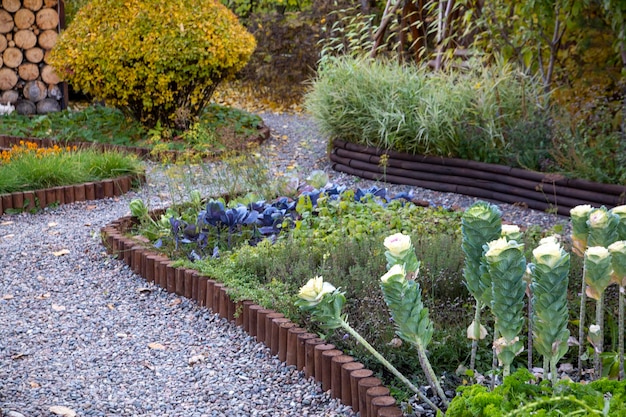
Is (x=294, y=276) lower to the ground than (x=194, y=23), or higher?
lower

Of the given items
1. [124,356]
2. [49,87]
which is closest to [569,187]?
[124,356]

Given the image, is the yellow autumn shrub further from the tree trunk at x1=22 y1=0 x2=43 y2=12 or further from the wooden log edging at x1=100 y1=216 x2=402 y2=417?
the wooden log edging at x1=100 y1=216 x2=402 y2=417

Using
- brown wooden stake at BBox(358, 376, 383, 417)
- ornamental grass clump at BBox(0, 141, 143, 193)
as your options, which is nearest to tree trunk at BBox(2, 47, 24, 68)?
ornamental grass clump at BBox(0, 141, 143, 193)

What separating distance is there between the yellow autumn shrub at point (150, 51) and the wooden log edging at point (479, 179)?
6.00 feet

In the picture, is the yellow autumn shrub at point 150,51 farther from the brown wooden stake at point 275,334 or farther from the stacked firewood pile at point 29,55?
the brown wooden stake at point 275,334

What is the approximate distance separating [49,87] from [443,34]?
4.99 m

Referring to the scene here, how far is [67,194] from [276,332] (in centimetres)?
350

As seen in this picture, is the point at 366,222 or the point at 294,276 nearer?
the point at 294,276

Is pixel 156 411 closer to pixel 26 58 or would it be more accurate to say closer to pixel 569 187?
pixel 569 187

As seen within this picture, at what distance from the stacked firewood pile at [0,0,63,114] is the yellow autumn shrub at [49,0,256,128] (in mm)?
1561

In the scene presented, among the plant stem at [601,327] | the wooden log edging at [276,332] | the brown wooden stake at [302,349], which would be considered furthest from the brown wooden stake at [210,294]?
the plant stem at [601,327]

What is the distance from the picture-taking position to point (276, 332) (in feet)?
11.2

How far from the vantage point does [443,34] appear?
334 inches

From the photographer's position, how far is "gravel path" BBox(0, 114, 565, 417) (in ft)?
9.93
